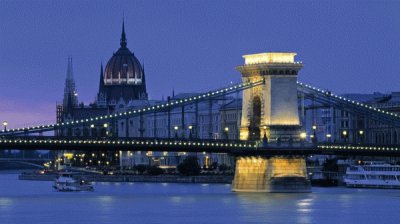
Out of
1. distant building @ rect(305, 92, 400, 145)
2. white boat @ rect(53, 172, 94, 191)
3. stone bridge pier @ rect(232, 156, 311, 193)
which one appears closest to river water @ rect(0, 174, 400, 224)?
stone bridge pier @ rect(232, 156, 311, 193)

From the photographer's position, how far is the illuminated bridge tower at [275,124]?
130 meters

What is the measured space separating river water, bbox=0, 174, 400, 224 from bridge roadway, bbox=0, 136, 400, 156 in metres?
3.11

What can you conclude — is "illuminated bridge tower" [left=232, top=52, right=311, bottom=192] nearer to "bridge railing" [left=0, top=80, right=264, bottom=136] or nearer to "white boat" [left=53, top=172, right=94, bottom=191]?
"bridge railing" [left=0, top=80, right=264, bottom=136]

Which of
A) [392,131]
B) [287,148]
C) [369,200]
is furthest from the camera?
[392,131]

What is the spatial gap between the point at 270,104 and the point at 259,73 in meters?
2.34

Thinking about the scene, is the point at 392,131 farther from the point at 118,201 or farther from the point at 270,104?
the point at 118,201

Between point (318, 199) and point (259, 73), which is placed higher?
point (259, 73)

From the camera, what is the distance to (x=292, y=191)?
130625mm

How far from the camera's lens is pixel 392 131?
174 metres

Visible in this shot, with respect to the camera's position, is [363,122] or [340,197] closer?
[340,197]

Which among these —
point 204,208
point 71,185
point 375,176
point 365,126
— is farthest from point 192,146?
point 365,126

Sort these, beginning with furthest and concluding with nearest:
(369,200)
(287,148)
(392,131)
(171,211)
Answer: (392,131) < (287,148) < (369,200) < (171,211)

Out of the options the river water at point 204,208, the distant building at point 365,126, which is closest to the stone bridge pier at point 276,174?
the river water at point 204,208

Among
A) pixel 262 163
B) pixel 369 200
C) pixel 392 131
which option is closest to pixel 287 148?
pixel 262 163
